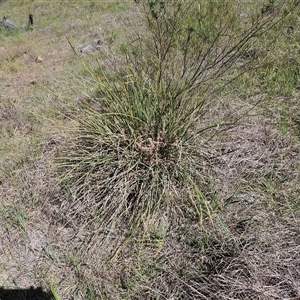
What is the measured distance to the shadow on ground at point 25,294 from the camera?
5.68 ft

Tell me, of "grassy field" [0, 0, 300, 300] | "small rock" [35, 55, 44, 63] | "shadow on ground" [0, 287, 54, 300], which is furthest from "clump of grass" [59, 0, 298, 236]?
"small rock" [35, 55, 44, 63]

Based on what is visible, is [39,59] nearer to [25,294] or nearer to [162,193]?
[162,193]

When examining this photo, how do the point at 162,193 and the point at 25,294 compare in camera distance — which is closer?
the point at 25,294

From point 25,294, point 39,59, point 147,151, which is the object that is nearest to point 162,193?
point 147,151

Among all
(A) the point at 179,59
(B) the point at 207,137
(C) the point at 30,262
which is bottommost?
(C) the point at 30,262

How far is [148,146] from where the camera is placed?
6.79 ft

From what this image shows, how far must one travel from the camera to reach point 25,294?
5.76 feet

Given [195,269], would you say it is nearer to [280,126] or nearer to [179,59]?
[280,126]

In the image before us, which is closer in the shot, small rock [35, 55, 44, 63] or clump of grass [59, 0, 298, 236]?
clump of grass [59, 0, 298, 236]

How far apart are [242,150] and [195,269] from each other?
3.17ft

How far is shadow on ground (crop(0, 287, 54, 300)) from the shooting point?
1731 mm

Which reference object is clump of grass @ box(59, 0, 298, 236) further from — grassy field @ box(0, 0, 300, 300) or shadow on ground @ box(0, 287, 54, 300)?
shadow on ground @ box(0, 287, 54, 300)

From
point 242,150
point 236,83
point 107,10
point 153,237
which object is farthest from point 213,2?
point 107,10

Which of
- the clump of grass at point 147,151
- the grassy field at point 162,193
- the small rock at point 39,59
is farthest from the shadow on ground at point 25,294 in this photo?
the small rock at point 39,59
